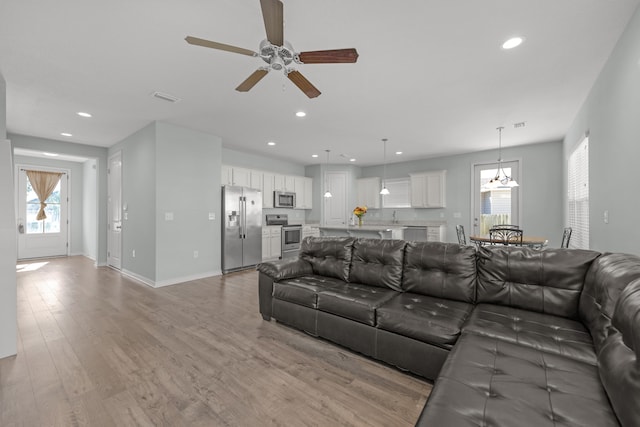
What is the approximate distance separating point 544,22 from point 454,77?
3.01 feet

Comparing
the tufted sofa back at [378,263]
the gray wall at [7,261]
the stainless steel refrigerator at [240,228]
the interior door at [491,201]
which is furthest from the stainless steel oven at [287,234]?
the gray wall at [7,261]

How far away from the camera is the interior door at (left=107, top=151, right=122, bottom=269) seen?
5773 mm

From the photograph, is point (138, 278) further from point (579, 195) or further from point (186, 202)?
point (579, 195)

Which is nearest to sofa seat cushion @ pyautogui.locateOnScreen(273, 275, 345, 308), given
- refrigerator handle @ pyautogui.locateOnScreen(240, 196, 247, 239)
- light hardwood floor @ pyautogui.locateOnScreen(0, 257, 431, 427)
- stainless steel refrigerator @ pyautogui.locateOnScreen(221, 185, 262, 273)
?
light hardwood floor @ pyautogui.locateOnScreen(0, 257, 431, 427)

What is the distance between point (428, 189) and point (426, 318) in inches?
231

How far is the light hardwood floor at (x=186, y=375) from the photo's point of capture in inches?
65.1

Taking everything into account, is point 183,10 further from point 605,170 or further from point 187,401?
point 605,170

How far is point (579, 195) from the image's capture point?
13.5 ft

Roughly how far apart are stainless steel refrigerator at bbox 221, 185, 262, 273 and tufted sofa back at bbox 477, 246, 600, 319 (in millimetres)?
4589

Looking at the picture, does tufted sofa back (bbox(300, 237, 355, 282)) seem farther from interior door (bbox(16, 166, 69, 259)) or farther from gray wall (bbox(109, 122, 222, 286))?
interior door (bbox(16, 166, 69, 259))

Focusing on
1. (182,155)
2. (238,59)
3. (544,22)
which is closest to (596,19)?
(544,22)

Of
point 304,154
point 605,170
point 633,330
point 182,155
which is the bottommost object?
point 633,330

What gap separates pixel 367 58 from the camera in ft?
8.84

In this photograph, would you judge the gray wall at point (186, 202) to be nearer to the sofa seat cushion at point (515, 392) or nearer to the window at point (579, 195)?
the sofa seat cushion at point (515, 392)
